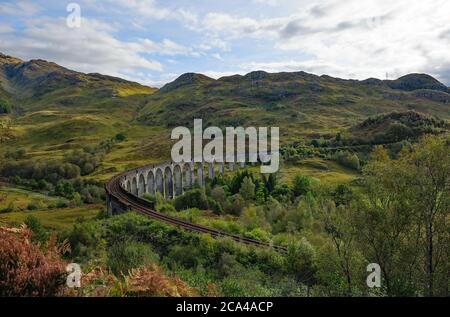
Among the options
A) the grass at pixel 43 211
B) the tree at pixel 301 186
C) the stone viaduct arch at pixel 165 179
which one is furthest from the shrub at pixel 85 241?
the tree at pixel 301 186

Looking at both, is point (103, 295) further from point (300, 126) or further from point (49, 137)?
point (49, 137)

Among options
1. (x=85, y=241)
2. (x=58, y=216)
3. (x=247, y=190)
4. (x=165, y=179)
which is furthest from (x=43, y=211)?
(x=85, y=241)

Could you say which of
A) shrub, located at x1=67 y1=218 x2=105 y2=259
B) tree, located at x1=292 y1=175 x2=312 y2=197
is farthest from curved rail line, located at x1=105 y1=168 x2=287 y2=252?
tree, located at x1=292 y1=175 x2=312 y2=197

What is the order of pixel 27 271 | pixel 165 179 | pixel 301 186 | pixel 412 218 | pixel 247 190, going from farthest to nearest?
1. pixel 165 179
2. pixel 301 186
3. pixel 247 190
4. pixel 412 218
5. pixel 27 271

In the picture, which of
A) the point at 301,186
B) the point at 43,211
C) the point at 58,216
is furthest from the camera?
the point at 43,211

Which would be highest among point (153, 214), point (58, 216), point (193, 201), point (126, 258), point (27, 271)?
point (27, 271)

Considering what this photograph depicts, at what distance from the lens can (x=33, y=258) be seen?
412 inches

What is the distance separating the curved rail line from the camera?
1414 inches

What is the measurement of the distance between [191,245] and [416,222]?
19.6 metres

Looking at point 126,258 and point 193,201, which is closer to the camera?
point 126,258

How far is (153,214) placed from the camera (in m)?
45.9

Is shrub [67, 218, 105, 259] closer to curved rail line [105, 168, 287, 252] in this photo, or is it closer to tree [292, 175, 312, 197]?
curved rail line [105, 168, 287, 252]

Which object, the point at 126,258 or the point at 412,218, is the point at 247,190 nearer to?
the point at 126,258
